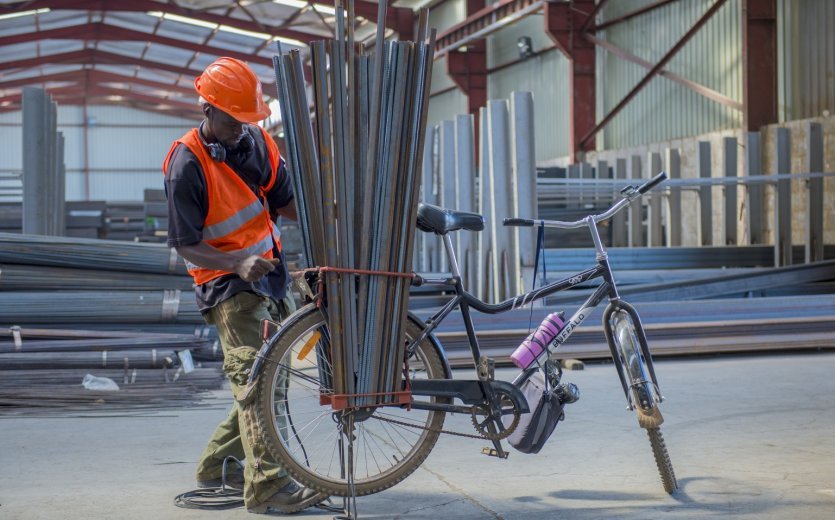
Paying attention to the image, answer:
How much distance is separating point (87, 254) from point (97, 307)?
1.50 feet

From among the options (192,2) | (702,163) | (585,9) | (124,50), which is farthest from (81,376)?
(124,50)

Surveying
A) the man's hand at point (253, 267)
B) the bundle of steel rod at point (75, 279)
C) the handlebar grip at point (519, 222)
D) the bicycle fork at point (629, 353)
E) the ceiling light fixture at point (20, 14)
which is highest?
the ceiling light fixture at point (20, 14)

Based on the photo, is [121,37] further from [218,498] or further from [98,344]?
[218,498]

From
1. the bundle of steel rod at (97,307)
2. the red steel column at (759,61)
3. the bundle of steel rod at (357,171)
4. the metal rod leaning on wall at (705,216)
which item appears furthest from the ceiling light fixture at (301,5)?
the bundle of steel rod at (357,171)

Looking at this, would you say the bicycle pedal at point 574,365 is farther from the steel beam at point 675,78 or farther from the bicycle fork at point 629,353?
the steel beam at point 675,78

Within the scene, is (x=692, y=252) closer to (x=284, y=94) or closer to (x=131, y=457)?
(x=131, y=457)

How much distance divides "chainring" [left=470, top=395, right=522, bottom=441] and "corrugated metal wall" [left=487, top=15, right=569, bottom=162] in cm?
1902

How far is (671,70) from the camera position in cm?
1939

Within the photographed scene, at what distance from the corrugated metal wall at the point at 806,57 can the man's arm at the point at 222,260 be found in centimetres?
1349

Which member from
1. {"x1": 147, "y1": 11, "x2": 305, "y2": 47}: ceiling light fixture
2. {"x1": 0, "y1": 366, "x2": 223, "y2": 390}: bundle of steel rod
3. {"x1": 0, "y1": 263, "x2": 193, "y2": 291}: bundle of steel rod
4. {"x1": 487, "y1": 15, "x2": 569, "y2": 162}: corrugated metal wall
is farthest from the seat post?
{"x1": 147, "y1": 11, "x2": 305, "y2": 47}: ceiling light fixture

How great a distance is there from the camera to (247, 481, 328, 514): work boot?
384cm

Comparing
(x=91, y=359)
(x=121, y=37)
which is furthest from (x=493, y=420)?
(x=121, y=37)

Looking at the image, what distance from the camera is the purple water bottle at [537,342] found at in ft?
13.5

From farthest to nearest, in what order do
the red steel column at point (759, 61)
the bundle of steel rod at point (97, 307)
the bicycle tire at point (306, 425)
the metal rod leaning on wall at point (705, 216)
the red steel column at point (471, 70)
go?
the red steel column at point (471, 70), the red steel column at point (759, 61), the metal rod leaning on wall at point (705, 216), the bundle of steel rod at point (97, 307), the bicycle tire at point (306, 425)
